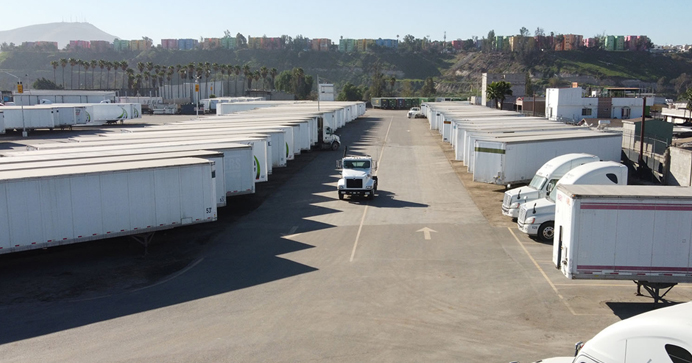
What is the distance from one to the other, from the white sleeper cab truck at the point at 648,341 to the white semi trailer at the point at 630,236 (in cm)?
744

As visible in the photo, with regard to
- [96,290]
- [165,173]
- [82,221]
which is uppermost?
[165,173]

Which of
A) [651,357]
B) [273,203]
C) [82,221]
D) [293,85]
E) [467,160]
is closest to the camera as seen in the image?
[651,357]

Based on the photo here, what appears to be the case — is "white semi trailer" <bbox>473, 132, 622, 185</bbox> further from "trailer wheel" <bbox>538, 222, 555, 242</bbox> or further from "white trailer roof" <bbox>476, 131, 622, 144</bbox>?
"trailer wheel" <bbox>538, 222, 555, 242</bbox>

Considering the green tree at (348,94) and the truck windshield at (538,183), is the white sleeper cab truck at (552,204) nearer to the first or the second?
the truck windshield at (538,183)

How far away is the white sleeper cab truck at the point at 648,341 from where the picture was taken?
761 cm

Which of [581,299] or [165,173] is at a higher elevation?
[165,173]

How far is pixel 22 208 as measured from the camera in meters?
19.3

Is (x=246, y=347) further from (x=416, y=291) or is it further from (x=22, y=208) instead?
(x=22, y=208)

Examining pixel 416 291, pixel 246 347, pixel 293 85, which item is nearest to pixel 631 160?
pixel 416 291

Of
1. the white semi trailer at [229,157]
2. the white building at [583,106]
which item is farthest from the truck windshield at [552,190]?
the white building at [583,106]

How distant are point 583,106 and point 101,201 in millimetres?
81110

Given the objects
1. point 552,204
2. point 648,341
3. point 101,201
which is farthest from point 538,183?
point 648,341

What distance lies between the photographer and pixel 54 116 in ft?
254

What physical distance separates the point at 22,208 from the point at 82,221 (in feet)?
6.17
